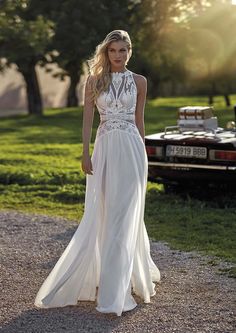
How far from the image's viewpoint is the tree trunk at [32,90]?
1360 inches

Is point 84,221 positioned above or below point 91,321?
above

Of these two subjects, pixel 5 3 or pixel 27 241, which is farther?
pixel 5 3

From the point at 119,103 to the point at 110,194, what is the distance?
0.67m

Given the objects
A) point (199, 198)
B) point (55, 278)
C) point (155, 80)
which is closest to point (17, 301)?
point (55, 278)

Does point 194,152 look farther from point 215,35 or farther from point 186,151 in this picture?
point 215,35

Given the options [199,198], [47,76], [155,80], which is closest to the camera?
[199,198]

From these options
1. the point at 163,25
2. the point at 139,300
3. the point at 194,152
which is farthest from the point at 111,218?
the point at 163,25

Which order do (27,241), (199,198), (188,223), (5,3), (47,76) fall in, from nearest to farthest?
(27,241) → (188,223) → (199,198) → (5,3) → (47,76)

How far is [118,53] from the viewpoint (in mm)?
5004

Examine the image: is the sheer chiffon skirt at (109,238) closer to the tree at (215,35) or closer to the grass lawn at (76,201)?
the grass lawn at (76,201)

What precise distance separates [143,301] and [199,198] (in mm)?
4963

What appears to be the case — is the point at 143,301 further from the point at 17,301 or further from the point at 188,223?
the point at 188,223

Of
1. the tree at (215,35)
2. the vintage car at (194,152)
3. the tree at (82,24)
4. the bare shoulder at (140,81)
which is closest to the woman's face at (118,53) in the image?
the bare shoulder at (140,81)

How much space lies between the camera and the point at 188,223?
8.33 meters
